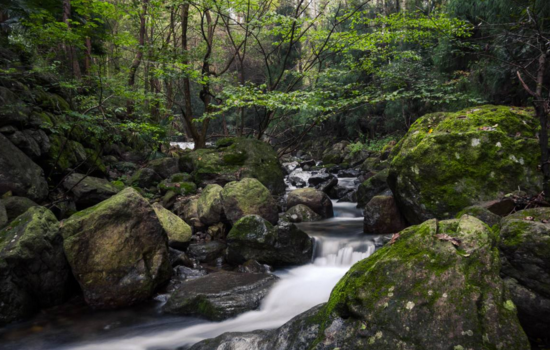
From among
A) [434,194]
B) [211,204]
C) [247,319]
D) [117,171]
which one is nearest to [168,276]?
[247,319]

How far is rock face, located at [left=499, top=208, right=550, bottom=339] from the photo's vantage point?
3.05m

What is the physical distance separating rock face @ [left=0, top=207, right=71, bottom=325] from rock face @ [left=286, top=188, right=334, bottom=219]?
6395 millimetres

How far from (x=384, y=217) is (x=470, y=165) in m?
2.13

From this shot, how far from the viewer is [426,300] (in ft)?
8.16

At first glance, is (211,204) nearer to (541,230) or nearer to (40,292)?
(40,292)

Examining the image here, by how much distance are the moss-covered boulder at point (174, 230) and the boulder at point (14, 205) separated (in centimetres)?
227

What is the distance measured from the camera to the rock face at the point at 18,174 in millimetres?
6469

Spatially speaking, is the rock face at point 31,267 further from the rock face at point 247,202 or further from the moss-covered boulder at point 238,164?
the moss-covered boulder at point 238,164

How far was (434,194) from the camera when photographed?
6.33m

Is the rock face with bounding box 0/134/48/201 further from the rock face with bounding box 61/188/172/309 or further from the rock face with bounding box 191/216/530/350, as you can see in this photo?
the rock face with bounding box 191/216/530/350

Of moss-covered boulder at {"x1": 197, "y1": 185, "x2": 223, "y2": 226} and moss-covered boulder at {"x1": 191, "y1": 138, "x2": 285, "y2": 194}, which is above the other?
moss-covered boulder at {"x1": 191, "y1": 138, "x2": 285, "y2": 194}

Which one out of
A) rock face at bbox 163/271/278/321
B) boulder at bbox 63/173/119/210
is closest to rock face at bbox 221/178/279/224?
rock face at bbox 163/271/278/321

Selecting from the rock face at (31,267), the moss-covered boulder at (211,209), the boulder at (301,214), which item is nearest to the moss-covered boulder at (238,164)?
the boulder at (301,214)

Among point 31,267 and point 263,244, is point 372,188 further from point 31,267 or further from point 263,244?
point 31,267
